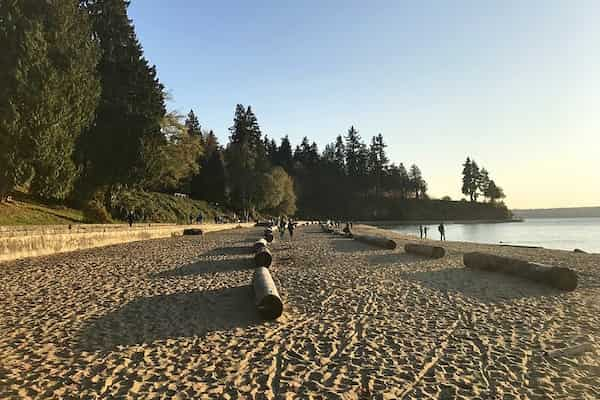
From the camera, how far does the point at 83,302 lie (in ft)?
34.5

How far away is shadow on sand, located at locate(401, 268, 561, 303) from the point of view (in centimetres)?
1184

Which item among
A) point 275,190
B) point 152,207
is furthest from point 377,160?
point 152,207

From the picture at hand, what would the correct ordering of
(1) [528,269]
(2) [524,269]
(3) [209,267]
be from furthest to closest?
1. (3) [209,267]
2. (2) [524,269]
3. (1) [528,269]

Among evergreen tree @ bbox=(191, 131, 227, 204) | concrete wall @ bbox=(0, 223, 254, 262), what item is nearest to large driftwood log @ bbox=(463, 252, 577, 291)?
concrete wall @ bbox=(0, 223, 254, 262)

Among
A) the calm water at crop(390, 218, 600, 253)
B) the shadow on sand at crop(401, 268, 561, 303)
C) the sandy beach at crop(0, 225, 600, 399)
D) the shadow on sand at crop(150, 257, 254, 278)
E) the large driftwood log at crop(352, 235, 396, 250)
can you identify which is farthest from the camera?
the calm water at crop(390, 218, 600, 253)

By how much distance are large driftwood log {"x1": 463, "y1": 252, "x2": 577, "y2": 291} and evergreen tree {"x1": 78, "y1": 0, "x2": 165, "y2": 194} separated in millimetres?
30984

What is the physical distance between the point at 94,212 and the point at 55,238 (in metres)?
16.4

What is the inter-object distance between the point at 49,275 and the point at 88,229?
12.0m

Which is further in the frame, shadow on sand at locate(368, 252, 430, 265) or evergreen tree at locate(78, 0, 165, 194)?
evergreen tree at locate(78, 0, 165, 194)

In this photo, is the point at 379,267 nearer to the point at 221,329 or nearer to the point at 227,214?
the point at 221,329

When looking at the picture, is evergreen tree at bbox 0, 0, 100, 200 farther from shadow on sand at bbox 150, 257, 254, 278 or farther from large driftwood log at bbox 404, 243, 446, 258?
large driftwood log at bbox 404, 243, 446, 258

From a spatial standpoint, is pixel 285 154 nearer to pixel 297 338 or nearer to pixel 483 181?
pixel 483 181

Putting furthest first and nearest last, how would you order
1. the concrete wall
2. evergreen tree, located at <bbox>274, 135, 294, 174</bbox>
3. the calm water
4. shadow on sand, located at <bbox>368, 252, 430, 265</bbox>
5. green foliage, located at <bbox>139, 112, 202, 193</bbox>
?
evergreen tree, located at <bbox>274, 135, 294, 174</bbox>
the calm water
green foliage, located at <bbox>139, 112, 202, 193</bbox>
shadow on sand, located at <bbox>368, 252, 430, 265</bbox>
the concrete wall

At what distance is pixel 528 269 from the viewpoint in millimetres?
14148
